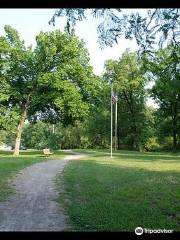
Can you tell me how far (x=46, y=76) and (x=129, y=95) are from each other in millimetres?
30836

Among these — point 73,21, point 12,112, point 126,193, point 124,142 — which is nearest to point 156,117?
point 124,142

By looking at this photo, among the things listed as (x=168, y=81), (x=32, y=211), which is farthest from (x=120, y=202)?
(x=168, y=81)

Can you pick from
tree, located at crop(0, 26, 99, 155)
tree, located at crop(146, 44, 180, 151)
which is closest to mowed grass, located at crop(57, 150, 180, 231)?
tree, located at crop(146, 44, 180, 151)

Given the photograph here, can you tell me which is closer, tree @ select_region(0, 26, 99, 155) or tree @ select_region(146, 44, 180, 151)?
tree @ select_region(146, 44, 180, 151)

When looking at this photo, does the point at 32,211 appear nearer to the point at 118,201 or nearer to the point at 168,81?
the point at 118,201

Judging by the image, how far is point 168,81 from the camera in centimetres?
1365

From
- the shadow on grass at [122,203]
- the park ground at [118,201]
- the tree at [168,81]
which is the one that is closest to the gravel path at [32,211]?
the park ground at [118,201]

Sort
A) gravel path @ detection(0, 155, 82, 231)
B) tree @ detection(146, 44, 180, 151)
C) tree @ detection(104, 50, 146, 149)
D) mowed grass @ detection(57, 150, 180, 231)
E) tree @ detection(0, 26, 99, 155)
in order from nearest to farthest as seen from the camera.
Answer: gravel path @ detection(0, 155, 82, 231) → mowed grass @ detection(57, 150, 180, 231) → tree @ detection(146, 44, 180, 151) → tree @ detection(0, 26, 99, 155) → tree @ detection(104, 50, 146, 149)

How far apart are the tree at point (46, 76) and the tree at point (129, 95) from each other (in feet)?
72.5

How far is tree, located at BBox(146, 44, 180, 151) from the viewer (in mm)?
11449

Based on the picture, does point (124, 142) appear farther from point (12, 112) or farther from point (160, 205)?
point (160, 205)

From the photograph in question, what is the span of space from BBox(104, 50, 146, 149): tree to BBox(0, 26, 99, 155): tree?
22.1 meters

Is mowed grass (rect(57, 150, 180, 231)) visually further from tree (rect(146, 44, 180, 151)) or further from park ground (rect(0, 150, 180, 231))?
tree (rect(146, 44, 180, 151))

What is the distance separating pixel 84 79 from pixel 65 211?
3826 cm
